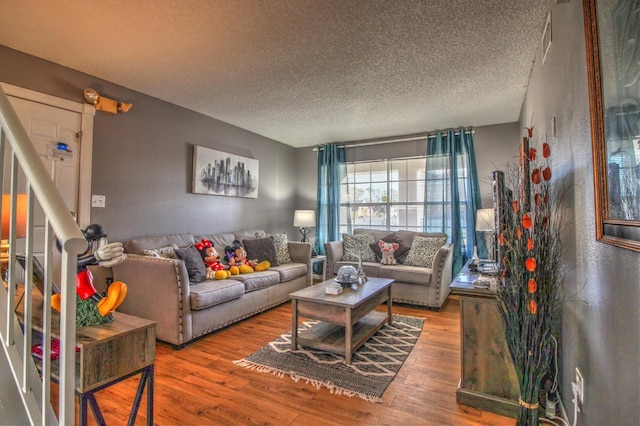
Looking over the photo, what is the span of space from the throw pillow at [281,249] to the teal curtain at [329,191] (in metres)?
1.13

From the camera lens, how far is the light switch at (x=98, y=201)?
9.89 ft

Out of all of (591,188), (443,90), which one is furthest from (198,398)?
(443,90)

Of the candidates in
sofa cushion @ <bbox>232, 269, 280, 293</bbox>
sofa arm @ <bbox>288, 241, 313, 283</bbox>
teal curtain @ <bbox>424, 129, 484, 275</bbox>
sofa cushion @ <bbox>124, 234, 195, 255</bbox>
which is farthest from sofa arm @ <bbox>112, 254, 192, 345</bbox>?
teal curtain @ <bbox>424, 129, 484, 275</bbox>

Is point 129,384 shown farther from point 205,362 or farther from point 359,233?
point 359,233

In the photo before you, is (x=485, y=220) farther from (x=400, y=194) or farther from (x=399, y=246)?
(x=400, y=194)

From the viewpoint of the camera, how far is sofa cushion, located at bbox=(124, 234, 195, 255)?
3.15 meters

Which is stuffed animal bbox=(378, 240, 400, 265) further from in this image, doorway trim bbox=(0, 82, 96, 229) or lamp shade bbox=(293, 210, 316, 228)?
doorway trim bbox=(0, 82, 96, 229)

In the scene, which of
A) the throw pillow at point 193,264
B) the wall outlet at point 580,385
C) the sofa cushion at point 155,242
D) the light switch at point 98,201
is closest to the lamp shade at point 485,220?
the wall outlet at point 580,385

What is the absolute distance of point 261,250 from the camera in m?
4.15

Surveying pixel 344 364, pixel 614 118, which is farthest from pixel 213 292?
pixel 614 118

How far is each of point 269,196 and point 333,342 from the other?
3149 mm

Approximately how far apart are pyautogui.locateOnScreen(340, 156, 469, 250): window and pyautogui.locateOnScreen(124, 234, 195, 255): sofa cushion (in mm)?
2644

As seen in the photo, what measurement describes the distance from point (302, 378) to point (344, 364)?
14.3 inches

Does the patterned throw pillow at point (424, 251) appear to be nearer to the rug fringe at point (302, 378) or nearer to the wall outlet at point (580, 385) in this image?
the rug fringe at point (302, 378)
